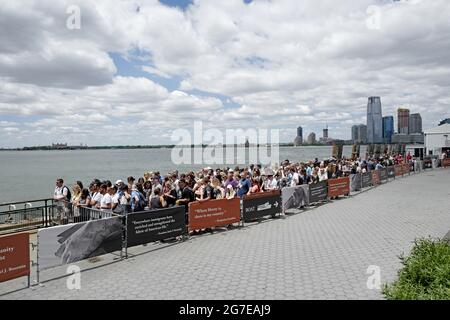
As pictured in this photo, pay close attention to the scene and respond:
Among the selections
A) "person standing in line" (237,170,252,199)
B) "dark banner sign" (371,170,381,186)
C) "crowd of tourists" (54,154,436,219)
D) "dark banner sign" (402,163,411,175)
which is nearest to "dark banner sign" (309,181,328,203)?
"crowd of tourists" (54,154,436,219)

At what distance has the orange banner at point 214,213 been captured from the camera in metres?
10.7

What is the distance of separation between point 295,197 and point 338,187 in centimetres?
467

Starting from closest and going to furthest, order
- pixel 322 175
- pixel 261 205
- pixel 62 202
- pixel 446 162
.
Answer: pixel 62 202, pixel 261 205, pixel 322 175, pixel 446 162

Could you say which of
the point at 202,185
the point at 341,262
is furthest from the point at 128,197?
the point at 341,262

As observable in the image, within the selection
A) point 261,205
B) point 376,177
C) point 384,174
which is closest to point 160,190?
point 261,205

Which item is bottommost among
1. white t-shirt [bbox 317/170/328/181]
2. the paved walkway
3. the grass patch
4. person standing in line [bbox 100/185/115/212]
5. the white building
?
the paved walkway

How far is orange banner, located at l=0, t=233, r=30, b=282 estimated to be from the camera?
21.6 feet

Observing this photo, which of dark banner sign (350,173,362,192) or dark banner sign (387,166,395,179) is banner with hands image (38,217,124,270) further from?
dark banner sign (387,166,395,179)

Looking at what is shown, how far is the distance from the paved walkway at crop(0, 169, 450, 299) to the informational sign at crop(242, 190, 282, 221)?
1.65 feet

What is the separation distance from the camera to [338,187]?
18.8m

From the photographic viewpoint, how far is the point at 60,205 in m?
12.0

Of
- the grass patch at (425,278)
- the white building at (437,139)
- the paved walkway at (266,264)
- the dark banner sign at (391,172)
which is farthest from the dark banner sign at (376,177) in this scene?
the white building at (437,139)

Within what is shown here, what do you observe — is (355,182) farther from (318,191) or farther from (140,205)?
(140,205)
